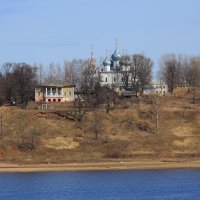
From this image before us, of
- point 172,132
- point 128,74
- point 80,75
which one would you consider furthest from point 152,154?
point 80,75

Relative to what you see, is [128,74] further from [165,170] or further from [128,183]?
[128,183]

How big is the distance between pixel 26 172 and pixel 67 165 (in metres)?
5.91

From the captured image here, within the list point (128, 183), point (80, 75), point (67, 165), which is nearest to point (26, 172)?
point (67, 165)

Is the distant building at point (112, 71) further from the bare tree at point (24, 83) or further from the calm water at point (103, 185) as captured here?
the calm water at point (103, 185)

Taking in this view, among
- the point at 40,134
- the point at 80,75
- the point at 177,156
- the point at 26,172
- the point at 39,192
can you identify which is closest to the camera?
the point at 39,192

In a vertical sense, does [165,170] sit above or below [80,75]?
below

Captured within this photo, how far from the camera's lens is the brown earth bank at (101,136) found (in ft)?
287

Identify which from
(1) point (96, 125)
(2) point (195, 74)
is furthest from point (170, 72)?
(1) point (96, 125)

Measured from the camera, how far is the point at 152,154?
8900 centimetres

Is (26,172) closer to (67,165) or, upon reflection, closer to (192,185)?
(67,165)

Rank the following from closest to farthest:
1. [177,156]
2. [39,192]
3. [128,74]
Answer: [39,192], [177,156], [128,74]

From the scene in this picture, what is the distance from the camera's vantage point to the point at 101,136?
3723 inches

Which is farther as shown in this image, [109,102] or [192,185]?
[109,102]

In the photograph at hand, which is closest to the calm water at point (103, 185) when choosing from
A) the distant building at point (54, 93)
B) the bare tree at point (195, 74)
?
the distant building at point (54, 93)
